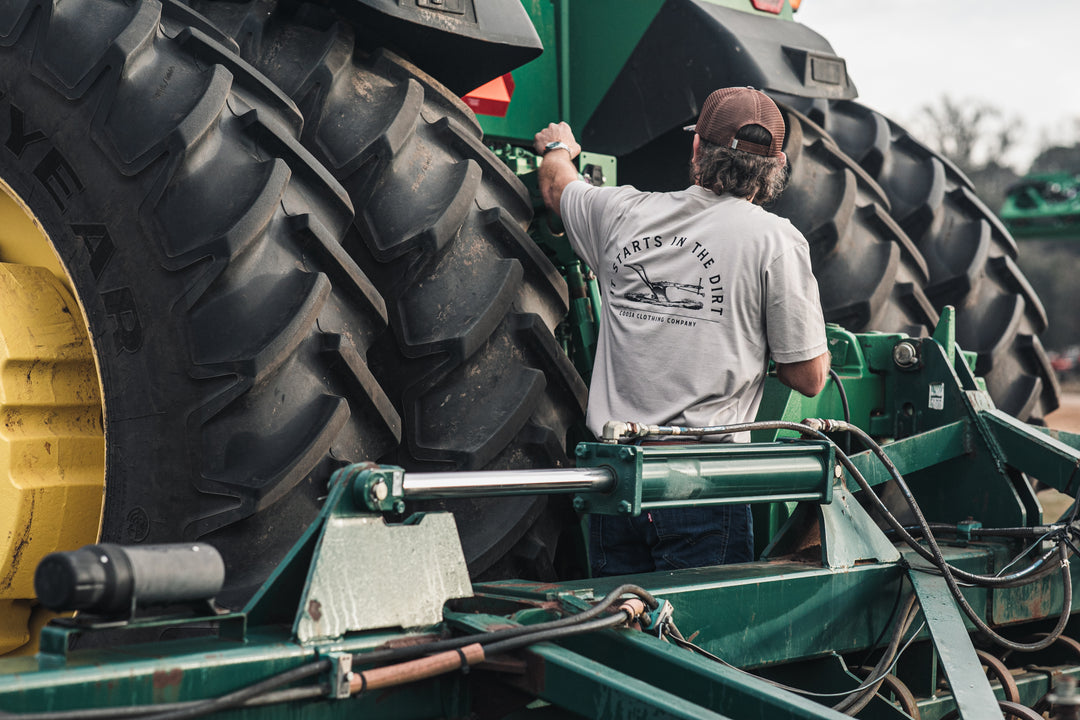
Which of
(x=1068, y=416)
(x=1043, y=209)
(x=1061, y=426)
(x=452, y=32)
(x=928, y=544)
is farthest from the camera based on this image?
(x=1068, y=416)

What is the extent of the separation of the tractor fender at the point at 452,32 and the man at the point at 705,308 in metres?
0.35

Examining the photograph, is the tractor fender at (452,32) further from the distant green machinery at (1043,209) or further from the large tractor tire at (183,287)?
the distant green machinery at (1043,209)

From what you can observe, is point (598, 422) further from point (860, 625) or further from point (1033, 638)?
point (1033, 638)

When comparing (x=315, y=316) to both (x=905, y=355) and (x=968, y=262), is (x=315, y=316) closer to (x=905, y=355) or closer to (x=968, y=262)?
(x=905, y=355)

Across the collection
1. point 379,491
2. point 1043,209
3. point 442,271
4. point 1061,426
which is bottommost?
point 379,491

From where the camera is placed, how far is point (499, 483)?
1.61 meters

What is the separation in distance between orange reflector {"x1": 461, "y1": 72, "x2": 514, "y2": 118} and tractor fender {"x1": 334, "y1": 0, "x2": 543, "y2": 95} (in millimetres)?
575

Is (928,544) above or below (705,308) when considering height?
below

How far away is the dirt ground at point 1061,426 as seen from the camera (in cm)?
666

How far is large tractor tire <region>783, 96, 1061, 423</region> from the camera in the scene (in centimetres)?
346

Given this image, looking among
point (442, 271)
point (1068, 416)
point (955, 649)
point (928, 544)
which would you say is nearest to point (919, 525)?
point (928, 544)

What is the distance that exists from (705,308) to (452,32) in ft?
2.33

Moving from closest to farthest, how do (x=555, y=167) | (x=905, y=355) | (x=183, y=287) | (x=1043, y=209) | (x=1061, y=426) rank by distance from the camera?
1. (x=183, y=287)
2. (x=555, y=167)
3. (x=905, y=355)
4. (x=1061, y=426)
5. (x=1043, y=209)

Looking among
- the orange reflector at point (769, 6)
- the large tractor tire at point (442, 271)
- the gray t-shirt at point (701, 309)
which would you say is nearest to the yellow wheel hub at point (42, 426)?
the large tractor tire at point (442, 271)
